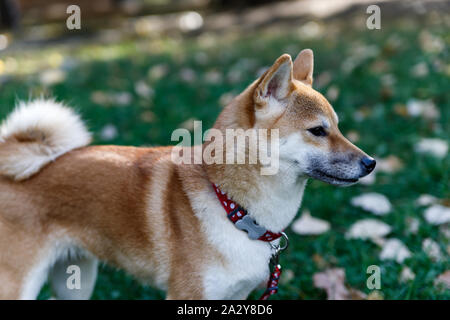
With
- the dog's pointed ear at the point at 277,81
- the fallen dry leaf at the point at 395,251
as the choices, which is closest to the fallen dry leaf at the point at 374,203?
the fallen dry leaf at the point at 395,251

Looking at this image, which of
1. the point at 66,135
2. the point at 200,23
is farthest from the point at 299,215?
the point at 200,23

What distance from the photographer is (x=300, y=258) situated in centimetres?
316

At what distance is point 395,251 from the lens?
9.81 feet

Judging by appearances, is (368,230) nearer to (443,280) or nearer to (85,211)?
(443,280)

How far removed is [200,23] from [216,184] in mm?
8376

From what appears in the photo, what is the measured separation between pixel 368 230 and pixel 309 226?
42 centimetres

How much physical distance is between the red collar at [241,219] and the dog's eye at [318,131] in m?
0.52

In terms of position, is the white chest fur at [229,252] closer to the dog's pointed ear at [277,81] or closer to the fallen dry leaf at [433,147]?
the dog's pointed ear at [277,81]

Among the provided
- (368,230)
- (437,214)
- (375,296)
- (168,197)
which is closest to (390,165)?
(437,214)

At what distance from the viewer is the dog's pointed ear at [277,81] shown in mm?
2189

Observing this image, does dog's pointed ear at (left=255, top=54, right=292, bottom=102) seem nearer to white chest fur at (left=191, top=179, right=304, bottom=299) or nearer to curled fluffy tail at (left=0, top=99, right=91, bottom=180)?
white chest fur at (left=191, top=179, right=304, bottom=299)

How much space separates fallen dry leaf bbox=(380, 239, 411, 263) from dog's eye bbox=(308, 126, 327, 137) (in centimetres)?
113

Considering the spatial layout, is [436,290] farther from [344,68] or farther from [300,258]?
[344,68]
